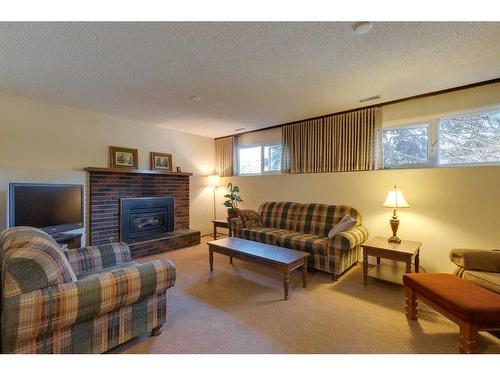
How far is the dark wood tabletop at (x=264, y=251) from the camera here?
8.09 ft

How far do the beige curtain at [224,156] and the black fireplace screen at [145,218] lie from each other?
138 cm

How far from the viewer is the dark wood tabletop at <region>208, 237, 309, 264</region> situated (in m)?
2.47

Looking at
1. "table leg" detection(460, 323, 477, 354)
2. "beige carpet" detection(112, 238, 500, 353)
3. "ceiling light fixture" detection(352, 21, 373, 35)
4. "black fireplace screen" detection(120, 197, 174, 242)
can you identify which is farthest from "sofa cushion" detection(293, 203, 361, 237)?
"black fireplace screen" detection(120, 197, 174, 242)

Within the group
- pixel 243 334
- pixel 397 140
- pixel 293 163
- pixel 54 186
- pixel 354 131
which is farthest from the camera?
pixel 293 163

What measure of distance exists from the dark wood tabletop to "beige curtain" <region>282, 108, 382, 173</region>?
68.0 inches

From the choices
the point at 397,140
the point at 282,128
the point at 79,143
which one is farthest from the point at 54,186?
the point at 397,140

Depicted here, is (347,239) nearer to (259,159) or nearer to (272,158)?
(272,158)

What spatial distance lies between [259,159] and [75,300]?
4.08 m

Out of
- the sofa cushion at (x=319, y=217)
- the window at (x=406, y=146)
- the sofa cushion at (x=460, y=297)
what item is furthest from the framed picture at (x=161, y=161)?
the sofa cushion at (x=460, y=297)

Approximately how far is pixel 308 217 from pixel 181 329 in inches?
98.5

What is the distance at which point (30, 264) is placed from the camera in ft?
3.96
